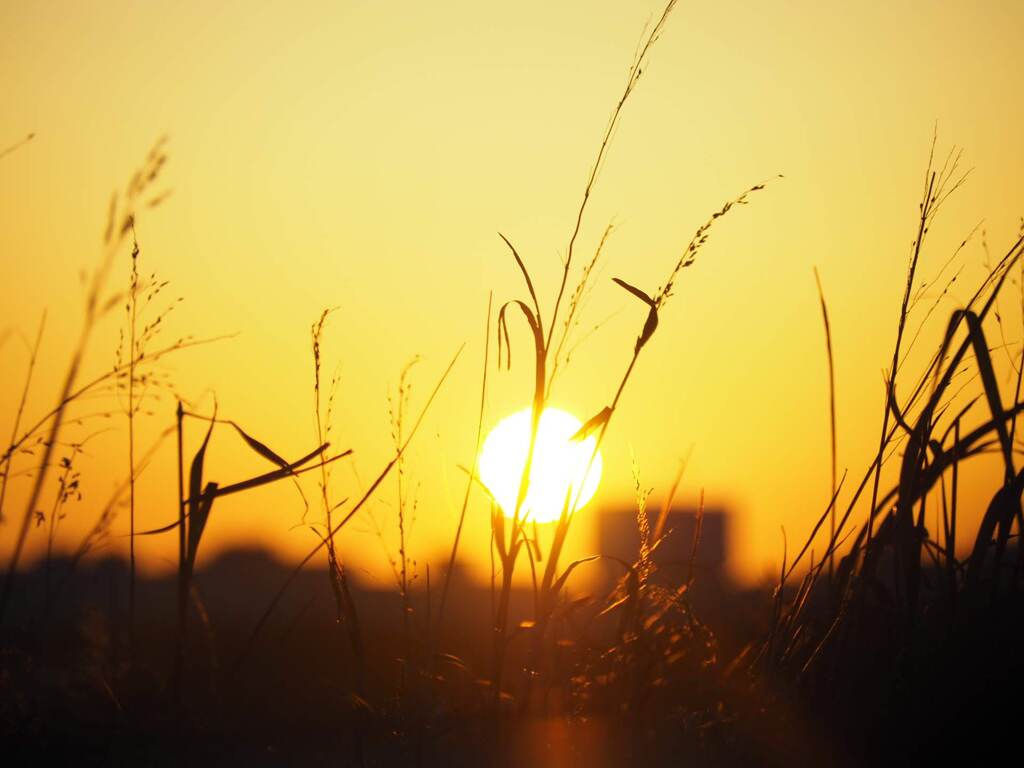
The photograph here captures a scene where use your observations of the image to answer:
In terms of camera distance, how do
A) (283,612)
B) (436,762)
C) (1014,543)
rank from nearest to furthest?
(436,762) < (1014,543) < (283,612)

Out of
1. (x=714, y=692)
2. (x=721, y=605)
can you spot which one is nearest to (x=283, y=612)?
(x=721, y=605)

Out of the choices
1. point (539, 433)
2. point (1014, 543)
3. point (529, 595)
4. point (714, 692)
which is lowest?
point (714, 692)

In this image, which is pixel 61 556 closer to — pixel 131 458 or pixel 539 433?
pixel 131 458

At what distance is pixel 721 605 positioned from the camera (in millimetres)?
2422

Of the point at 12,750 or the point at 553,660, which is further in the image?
the point at 553,660

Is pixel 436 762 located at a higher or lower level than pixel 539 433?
lower

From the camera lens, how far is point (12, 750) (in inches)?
72.1

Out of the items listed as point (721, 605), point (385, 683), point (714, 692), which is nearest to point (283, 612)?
point (385, 683)

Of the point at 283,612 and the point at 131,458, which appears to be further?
the point at 283,612

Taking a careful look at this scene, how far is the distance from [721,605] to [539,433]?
0.68 m

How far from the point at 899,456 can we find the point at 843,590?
33 cm

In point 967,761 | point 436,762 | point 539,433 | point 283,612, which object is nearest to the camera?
point 967,761

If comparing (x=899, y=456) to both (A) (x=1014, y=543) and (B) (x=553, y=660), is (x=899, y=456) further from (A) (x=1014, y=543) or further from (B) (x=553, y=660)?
(B) (x=553, y=660)

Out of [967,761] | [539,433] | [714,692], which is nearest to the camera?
[967,761]
